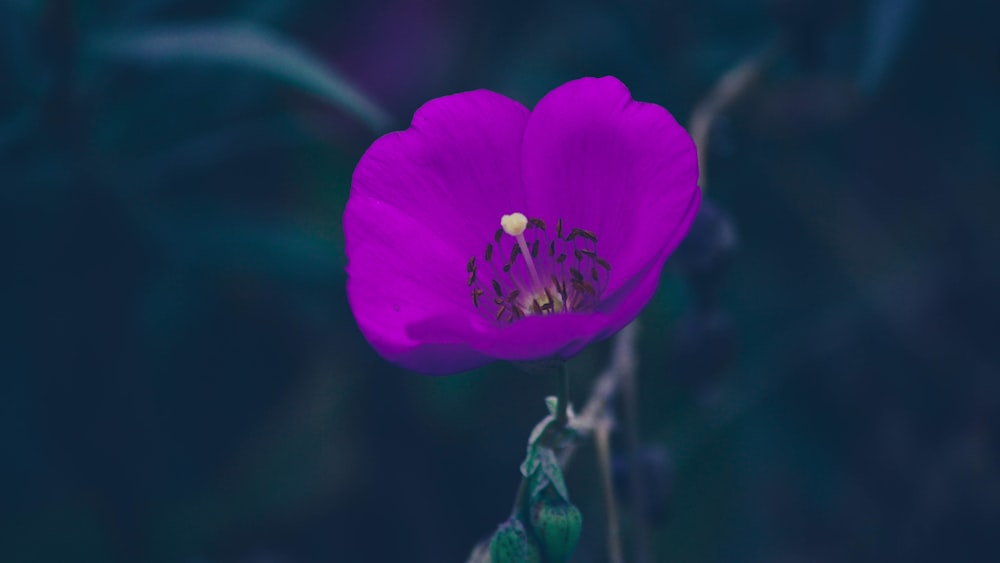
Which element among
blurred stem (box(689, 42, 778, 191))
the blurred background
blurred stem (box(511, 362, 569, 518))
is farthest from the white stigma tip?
the blurred background

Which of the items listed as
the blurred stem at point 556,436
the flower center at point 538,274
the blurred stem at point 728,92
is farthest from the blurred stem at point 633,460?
the blurred stem at point 728,92

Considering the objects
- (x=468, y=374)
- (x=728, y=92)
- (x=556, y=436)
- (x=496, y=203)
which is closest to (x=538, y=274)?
(x=496, y=203)

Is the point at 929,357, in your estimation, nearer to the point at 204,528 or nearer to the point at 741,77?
the point at 741,77

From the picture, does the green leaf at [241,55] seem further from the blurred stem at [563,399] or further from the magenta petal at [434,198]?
the blurred stem at [563,399]

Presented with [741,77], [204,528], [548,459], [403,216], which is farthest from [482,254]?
[204,528]

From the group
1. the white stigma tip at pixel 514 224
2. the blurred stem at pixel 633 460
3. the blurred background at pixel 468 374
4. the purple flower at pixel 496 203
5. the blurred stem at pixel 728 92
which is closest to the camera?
the purple flower at pixel 496 203

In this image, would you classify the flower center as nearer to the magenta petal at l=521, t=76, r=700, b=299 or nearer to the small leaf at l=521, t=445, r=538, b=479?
the magenta petal at l=521, t=76, r=700, b=299

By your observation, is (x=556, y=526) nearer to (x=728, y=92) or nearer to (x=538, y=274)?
(x=538, y=274)

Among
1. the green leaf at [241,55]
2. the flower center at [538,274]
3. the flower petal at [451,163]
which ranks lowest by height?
the flower center at [538,274]
